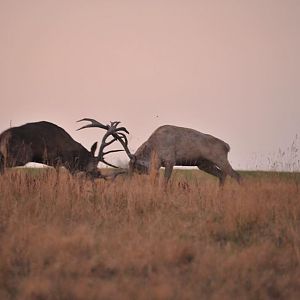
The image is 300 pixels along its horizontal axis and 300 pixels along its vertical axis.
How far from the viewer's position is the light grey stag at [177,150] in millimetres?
13547

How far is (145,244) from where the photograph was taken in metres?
5.33

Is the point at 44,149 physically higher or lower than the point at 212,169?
higher

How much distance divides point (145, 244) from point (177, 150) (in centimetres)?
836

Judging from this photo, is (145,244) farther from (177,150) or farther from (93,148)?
(177,150)

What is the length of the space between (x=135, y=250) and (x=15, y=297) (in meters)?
1.30

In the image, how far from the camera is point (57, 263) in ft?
15.6

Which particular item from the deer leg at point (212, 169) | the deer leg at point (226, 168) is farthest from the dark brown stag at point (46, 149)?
the deer leg at point (226, 168)

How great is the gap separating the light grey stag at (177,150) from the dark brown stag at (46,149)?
82 cm

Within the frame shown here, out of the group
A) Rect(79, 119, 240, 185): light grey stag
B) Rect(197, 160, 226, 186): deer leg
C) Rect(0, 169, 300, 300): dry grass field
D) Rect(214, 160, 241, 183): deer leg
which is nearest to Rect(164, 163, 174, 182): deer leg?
Rect(79, 119, 240, 185): light grey stag

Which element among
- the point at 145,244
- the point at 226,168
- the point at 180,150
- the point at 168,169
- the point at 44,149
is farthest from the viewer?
the point at 226,168

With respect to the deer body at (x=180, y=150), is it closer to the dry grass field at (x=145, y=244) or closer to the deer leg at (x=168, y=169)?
the deer leg at (x=168, y=169)

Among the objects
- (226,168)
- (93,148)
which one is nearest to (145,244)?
(93,148)

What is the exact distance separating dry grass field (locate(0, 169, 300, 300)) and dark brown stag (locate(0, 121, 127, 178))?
2.36 m

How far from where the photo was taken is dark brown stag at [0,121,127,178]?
1089cm
